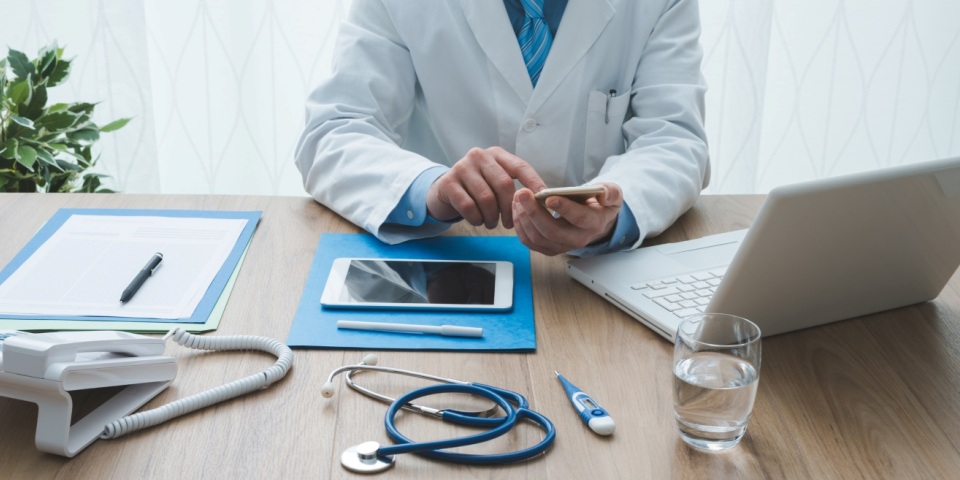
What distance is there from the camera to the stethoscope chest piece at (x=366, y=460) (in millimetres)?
725

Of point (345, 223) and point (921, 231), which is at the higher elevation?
point (921, 231)

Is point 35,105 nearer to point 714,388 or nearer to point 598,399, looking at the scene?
point 598,399

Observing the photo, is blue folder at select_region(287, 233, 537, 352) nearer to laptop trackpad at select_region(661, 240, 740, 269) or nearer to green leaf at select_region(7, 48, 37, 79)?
laptop trackpad at select_region(661, 240, 740, 269)

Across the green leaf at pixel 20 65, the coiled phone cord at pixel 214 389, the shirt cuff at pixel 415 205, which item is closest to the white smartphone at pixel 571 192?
the shirt cuff at pixel 415 205

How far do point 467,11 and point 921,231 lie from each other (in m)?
0.83

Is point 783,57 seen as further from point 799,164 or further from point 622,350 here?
point 622,350

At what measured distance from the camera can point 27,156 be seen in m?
1.74

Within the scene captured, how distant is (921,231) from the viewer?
93 centimetres

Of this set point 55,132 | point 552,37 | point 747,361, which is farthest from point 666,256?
point 55,132

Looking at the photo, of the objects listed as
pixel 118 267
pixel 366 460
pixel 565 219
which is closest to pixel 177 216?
pixel 118 267

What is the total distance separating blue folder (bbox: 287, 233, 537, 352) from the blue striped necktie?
442 mm

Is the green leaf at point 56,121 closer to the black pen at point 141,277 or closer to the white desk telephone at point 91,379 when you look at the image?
the black pen at point 141,277

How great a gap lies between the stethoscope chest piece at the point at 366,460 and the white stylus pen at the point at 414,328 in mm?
229

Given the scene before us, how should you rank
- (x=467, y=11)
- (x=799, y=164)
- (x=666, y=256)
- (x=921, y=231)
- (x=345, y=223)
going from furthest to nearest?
1. (x=799, y=164)
2. (x=467, y=11)
3. (x=345, y=223)
4. (x=666, y=256)
5. (x=921, y=231)
